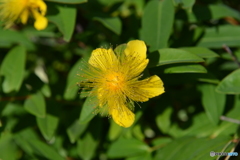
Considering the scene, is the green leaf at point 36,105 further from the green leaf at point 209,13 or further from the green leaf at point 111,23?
the green leaf at point 209,13

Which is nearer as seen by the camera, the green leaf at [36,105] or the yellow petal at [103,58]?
the yellow petal at [103,58]

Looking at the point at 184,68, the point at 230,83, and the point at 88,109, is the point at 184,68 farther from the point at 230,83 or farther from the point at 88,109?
Answer: the point at 88,109

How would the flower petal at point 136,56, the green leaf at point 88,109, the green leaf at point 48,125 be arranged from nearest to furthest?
the flower petal at point 136,56
the green leaf at point 88,109
the green leaf at point 48,125

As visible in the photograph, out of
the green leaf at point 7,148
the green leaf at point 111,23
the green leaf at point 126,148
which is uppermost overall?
the green leaf at point 111,23

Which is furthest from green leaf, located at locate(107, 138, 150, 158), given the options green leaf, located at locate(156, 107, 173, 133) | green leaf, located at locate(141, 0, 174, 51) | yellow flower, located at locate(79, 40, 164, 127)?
green leaf, located at locate(141, 0, 174, 51)

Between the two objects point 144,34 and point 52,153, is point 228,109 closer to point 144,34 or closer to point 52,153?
point 144,34

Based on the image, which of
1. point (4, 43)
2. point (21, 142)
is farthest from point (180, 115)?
point (4, 43)

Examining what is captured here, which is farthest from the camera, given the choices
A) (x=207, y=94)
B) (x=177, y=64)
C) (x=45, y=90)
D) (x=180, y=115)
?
(x=180, y=115)

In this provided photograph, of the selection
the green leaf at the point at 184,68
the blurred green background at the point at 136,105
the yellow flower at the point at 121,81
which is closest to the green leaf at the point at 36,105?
the blurred green background at the point at 136,105
